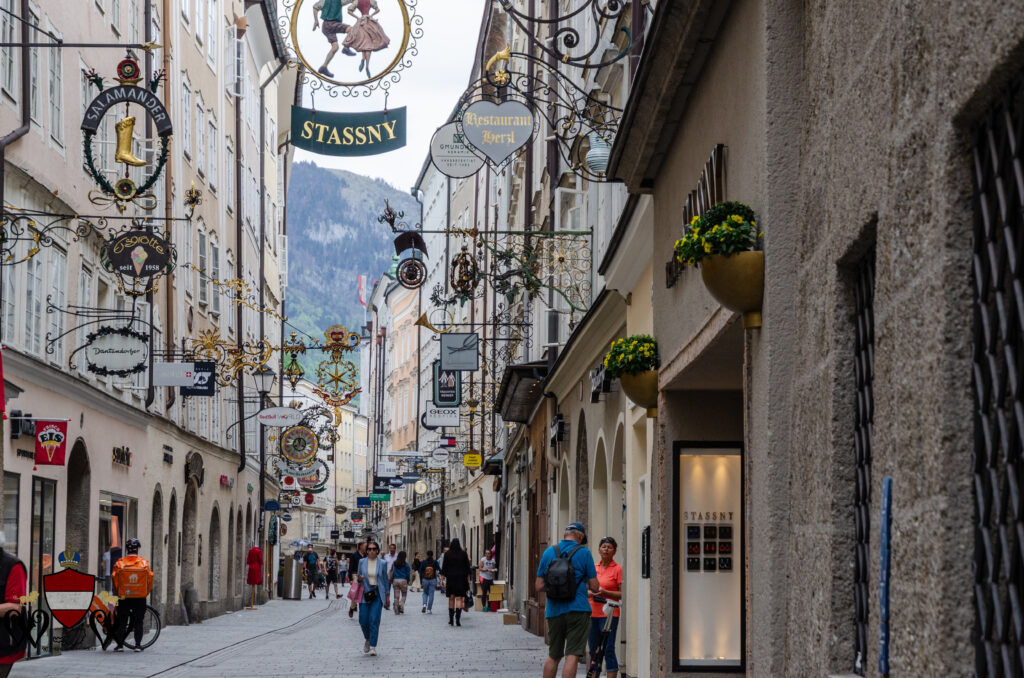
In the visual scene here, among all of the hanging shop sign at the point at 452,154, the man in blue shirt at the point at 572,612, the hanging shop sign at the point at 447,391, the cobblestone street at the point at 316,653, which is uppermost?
the hanging shop sign at the point at 452,154

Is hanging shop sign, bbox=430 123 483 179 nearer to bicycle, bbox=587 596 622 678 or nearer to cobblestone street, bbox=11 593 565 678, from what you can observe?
cobblestone street, bbox=11 593 565 678

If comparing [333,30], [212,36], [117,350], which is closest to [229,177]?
[212,36]

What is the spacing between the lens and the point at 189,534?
117 feet

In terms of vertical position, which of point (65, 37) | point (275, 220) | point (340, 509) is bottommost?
point (340, 509)

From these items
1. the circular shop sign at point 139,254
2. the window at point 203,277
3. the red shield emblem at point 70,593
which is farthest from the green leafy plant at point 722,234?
the window at point 203,277

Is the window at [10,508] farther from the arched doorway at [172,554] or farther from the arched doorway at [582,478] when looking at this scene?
the arched doorway at [172,554]

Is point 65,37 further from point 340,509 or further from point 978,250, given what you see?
point 340,509

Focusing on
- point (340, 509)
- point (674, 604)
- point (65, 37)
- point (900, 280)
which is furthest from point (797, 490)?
point (340, 509)

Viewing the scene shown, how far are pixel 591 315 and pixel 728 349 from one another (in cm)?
910

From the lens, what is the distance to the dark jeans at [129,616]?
2216cm

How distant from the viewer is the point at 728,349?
8805mm

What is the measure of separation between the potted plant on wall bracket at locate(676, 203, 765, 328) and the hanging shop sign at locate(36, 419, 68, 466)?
1514 cm

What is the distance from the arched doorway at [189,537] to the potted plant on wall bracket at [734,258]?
29171 mm

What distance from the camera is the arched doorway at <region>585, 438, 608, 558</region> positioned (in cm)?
1943
